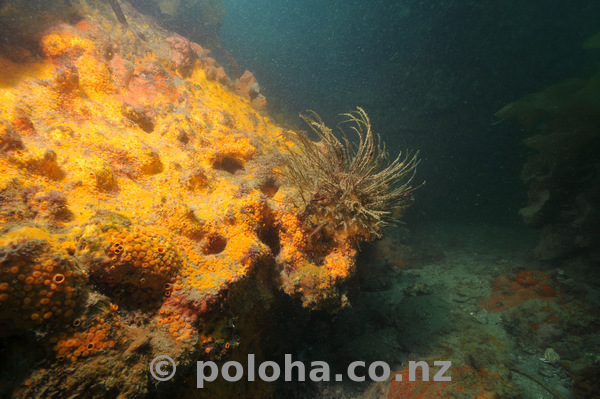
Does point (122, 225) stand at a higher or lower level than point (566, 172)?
lower

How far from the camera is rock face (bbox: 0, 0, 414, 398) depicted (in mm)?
1374

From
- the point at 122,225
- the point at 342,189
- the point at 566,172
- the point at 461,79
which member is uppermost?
the point at 461,79

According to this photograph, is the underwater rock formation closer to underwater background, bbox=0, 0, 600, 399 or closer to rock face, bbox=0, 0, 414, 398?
underwater background, bbox=0, 0, 600, 399

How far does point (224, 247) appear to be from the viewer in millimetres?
2529

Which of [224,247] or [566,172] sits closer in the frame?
[224,247]

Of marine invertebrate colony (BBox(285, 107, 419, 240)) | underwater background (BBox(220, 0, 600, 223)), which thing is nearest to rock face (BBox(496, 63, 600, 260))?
underwater background (BBox(220, 0, 600, 223))

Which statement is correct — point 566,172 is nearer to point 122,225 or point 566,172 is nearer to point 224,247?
point 224,247

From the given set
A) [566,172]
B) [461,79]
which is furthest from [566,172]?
[461,79]

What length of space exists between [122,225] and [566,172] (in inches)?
402

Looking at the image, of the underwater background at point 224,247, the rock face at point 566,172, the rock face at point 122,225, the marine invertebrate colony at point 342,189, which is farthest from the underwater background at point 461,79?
the marine invertebrate colony at point 342,189

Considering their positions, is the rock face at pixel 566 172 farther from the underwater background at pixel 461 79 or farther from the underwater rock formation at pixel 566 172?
the underwater background at pixel 461 79

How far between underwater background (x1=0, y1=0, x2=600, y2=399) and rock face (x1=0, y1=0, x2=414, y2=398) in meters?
0.01

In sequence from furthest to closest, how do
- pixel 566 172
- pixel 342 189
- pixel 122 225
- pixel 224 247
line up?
pixel 566 172, pixel 342 189, pixel 224 247, pixel 122 225

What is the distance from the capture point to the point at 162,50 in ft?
16.5
